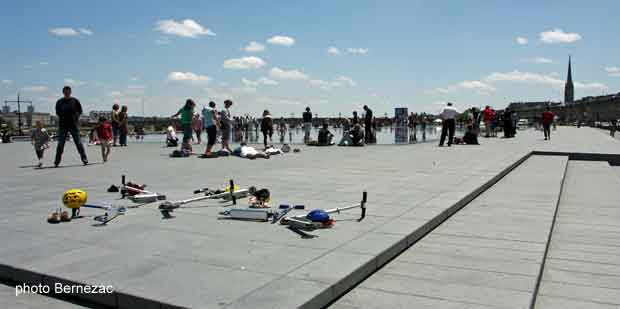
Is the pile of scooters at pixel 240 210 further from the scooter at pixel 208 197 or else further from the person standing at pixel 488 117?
the person standing at pixel 488 117

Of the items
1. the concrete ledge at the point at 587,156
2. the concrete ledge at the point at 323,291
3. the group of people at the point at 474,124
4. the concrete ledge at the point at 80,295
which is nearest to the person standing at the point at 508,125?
the group of people at the point at 474,124

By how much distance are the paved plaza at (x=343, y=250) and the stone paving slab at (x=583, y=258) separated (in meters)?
0.01

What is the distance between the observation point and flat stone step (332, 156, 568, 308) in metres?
3.00

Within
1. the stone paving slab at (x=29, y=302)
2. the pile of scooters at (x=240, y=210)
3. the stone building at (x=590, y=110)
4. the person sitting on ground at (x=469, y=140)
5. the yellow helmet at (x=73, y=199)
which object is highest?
the stone building at (x=590, y=110)

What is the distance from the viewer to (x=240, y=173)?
8711mm

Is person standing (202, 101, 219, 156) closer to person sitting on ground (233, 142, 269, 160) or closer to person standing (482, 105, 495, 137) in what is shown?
person sitting on ground (233, 142, 269, 160)

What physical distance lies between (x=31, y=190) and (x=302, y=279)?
5718 millimetres

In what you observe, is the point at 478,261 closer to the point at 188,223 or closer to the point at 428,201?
the point at 428,201

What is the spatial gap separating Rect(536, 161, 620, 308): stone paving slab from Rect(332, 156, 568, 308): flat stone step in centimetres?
17

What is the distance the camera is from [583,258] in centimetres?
422

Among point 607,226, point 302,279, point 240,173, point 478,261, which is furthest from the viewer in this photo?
point 240,173

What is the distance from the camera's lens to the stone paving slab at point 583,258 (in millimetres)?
3250

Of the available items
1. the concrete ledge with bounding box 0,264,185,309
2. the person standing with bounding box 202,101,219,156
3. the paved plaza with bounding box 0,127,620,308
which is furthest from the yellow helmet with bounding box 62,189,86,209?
the person standing with bounding box 202,101,219,156

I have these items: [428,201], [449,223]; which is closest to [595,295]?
[449,223]
